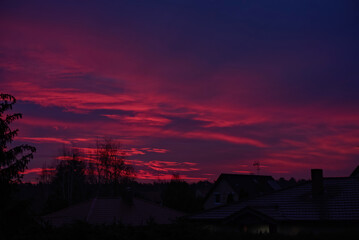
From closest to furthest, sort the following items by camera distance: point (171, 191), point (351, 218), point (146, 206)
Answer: point (351, 218)
point (146, 206)
point (171, 191)

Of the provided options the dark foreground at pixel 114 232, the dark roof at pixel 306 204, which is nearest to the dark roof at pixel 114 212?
the dark roof at pixel 306 204

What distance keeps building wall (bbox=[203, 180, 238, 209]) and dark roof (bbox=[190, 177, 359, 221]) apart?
29.2 meters

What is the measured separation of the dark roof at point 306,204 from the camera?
98.9 feet

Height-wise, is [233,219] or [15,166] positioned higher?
[15,166]

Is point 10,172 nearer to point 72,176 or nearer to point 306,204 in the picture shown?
point 306,204

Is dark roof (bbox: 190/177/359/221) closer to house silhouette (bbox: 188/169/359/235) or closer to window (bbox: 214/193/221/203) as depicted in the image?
house silhouette (bbox: 188/169/359/235)

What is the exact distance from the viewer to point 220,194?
66938mm

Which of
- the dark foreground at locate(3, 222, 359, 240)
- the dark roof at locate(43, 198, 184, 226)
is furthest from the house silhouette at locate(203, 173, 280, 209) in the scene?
the dark foreground at locate(3, 222, 359, 240)

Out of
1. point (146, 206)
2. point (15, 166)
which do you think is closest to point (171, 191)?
point (146, 206)

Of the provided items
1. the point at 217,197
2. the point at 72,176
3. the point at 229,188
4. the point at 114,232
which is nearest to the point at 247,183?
the point at 229,188

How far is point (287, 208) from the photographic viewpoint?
32.6 meters

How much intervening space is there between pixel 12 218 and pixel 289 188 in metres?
21.4

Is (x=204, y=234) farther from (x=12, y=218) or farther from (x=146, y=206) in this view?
(x=146, y=206)

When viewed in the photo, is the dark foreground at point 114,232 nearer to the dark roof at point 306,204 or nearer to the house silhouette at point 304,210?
the house silhouette at point 304,210
